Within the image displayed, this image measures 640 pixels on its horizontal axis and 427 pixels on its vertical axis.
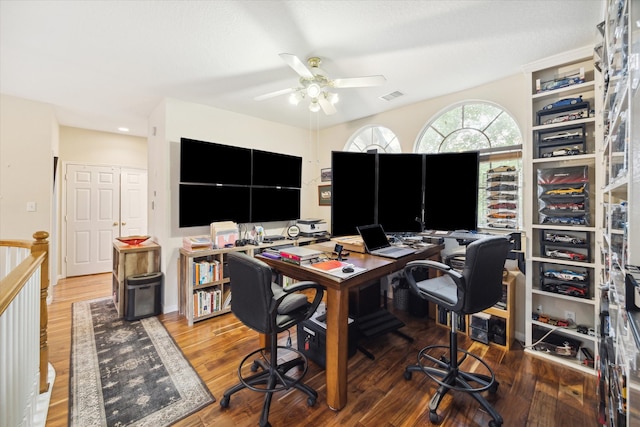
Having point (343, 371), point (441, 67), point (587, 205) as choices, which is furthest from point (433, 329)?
point (441, 67)

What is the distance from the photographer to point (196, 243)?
312 cm

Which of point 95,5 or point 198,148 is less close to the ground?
point 95,5

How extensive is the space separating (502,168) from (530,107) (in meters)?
0.61

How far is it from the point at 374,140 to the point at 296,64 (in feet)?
7.70

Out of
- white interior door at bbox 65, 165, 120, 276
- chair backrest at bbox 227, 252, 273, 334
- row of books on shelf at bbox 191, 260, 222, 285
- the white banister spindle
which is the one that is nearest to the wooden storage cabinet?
row of books on shelf at bbox 191, 260, 222, 285

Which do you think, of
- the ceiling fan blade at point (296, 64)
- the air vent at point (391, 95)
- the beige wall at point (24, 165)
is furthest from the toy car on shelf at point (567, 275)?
the beige wall at point (24, 165)

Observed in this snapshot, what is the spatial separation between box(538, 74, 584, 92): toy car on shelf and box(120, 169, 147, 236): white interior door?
630 cm

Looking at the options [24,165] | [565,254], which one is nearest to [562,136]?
[565,254]

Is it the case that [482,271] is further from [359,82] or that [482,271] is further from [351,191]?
[359,82]

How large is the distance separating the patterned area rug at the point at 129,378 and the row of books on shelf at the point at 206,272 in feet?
1.96

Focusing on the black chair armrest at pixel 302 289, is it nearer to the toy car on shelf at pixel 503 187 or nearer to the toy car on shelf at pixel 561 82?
the toy car on shelf at pixel 503 187

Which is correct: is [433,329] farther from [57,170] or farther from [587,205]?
[57,170]

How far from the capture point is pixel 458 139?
3.22m

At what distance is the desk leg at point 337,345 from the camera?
165 centimetres
